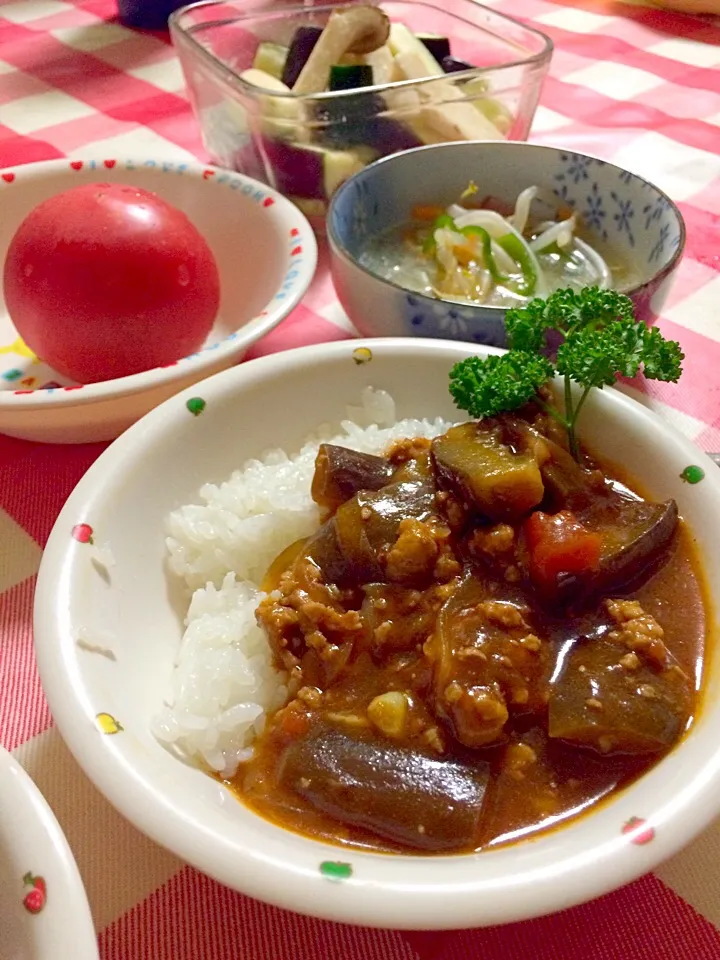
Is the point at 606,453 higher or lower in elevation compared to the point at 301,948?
higher

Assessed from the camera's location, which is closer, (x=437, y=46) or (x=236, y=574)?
(x=236, y=574)

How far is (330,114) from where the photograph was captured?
268 centimetres

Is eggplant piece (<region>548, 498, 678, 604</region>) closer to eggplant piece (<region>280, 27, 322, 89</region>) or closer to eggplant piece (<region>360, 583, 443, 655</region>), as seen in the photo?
eggplant piece (<region>360, 583, 443, 655</region>)

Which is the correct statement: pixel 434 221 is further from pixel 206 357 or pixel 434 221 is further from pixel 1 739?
pixel 1 739

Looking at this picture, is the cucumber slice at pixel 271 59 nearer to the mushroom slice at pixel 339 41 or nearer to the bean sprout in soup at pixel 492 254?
the mushroom slice at pixel 339 41

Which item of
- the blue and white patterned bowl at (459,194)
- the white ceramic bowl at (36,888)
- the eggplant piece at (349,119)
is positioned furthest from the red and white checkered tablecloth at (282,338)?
the eggplant piece at (349,119)

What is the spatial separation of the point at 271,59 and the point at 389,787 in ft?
9.87

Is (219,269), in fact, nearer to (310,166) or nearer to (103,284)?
(310,166)

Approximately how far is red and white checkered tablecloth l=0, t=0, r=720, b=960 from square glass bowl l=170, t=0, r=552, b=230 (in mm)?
327

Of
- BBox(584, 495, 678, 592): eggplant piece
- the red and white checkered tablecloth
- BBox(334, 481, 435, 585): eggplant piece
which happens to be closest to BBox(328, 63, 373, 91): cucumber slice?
the red and white checkered tablecloth

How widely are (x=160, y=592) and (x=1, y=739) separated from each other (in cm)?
39

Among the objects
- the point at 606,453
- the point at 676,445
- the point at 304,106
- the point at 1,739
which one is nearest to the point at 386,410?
the point at 606,453

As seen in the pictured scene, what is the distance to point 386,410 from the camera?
6.34ft

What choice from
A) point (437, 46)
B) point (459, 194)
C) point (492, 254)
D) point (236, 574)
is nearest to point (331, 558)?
point (236, 574)
